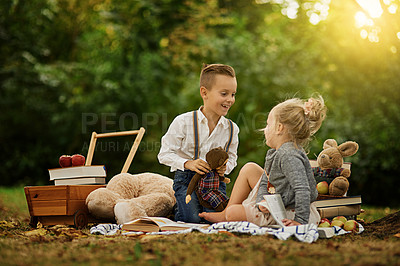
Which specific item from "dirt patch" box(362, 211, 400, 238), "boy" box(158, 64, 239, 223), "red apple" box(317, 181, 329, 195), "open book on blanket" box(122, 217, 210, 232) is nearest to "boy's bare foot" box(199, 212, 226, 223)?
"open book on blanket" box(122, 217, 210, 232)

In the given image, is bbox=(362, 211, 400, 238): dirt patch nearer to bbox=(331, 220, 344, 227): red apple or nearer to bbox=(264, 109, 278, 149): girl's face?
bbox=(331, 220, 344, 227): red apple

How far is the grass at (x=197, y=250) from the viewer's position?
76.4 inches

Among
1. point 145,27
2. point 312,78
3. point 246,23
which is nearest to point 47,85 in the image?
point 145,27

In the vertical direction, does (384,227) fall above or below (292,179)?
below

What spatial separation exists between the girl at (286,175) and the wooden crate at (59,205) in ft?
3.67

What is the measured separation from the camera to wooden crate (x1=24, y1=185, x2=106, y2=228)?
346 cm

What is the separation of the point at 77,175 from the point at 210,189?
1190 mm

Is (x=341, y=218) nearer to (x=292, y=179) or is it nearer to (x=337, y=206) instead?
(x=337, y=206)

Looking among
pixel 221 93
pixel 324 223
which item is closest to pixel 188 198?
pixel 221 93

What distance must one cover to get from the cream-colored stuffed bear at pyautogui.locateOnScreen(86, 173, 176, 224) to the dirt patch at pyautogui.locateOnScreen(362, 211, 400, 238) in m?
1.57

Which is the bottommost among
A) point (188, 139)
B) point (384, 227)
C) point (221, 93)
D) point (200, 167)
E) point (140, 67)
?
point (384, 227)

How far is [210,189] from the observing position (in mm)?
3352

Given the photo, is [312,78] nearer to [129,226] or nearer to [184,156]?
[184,156]

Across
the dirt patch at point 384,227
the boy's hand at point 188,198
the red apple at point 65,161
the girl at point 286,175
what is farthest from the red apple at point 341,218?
the red apple at point 65,161
